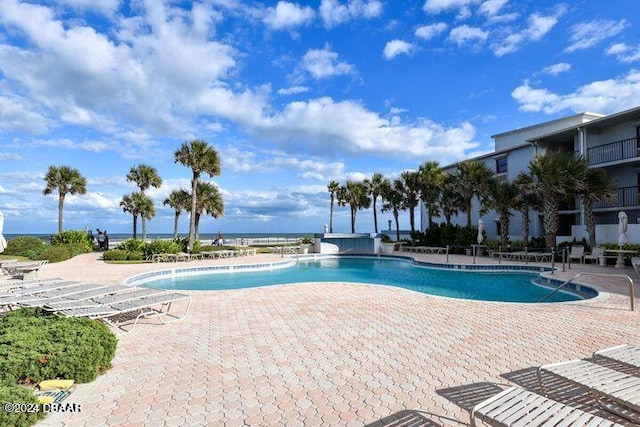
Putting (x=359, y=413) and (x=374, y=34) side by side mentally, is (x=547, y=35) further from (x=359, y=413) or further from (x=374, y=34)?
(x=359, y=413)

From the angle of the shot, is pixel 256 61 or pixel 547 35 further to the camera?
pixel 256 61

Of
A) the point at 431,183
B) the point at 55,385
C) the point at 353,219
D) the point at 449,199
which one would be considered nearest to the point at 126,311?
the point at 55,385

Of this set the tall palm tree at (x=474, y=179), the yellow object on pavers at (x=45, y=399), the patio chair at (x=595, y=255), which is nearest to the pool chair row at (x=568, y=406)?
the yellow object on pavers at (x=45, y=399)

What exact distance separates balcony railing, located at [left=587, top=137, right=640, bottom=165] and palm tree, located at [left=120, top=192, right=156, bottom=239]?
36.2 meters

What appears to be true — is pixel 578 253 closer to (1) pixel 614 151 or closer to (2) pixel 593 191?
(2) pixel 593 191

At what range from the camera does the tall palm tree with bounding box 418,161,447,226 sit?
1228 inches

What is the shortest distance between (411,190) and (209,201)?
60.4 feet

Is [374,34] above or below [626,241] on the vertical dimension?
above

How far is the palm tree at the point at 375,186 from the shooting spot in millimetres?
37459

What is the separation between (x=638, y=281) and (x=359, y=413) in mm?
13744

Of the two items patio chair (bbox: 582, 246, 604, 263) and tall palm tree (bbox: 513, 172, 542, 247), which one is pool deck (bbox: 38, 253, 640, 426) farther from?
tall palm tree (bbox: 513, 172, 542, 247)

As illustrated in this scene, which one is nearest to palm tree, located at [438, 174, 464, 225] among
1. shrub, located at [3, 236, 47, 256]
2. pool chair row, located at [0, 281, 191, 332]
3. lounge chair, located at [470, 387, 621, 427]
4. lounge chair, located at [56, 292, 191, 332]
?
lounge chair, located at [56, 292, 191, 332]

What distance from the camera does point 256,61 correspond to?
17.0 m

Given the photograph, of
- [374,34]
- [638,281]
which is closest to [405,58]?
[374,34]
